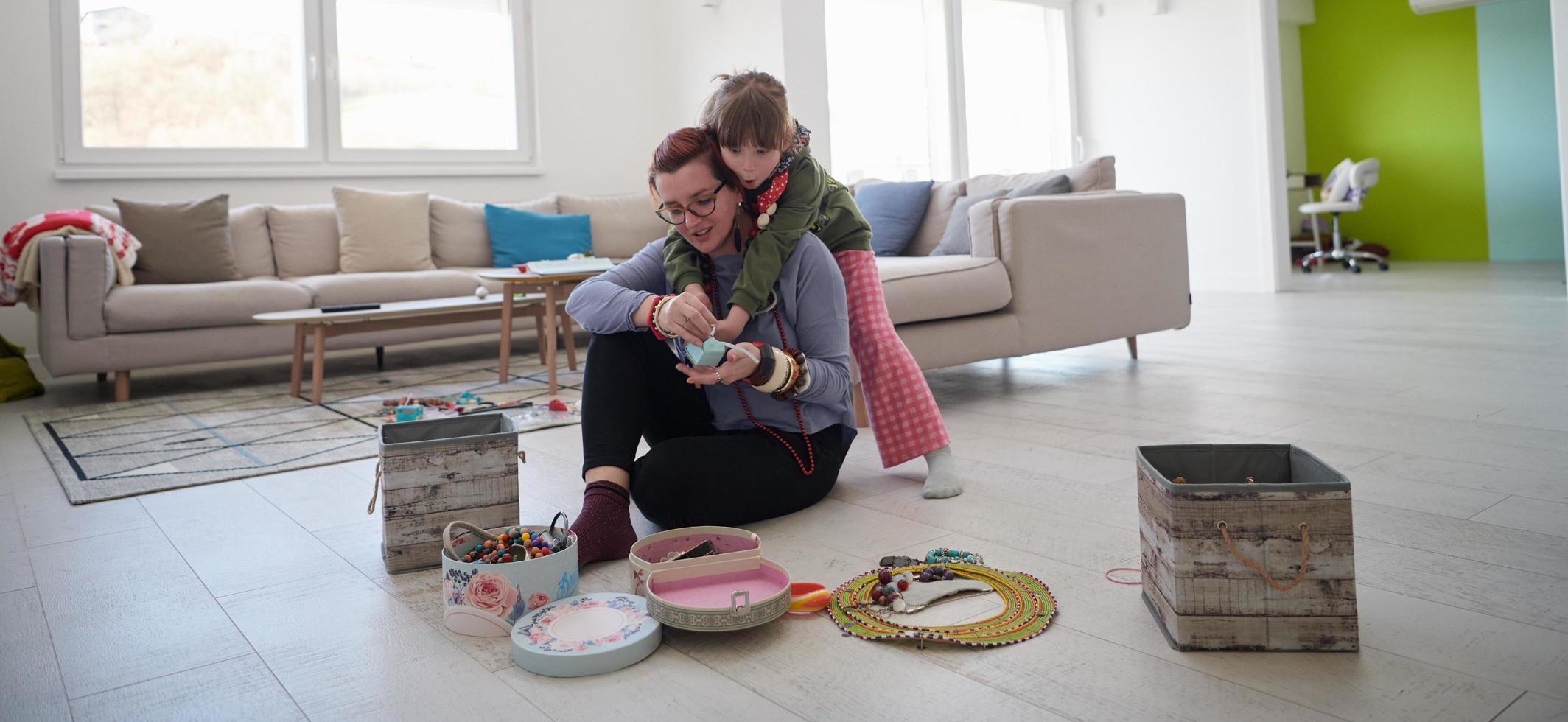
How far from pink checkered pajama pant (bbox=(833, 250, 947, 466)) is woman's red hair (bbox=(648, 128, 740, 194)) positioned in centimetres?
46

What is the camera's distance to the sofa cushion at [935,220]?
12.7ft

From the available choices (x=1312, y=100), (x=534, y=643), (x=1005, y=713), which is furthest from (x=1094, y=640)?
(x=1312, y=100)

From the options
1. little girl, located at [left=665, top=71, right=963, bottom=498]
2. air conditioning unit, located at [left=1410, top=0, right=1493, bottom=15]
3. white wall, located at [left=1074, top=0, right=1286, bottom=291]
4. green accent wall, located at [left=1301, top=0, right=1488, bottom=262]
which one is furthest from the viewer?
green accent wall, located at [left=1301, top=0, right=1488, bottom=262]

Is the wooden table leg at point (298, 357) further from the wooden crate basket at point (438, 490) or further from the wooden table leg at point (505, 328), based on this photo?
the wooden crate basket at point (438, 490)

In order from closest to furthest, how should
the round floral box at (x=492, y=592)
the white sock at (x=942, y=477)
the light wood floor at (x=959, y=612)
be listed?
1. the light wood floor at (x=959, y=612)
2. the round floral box at (x=492, y=592)
3. the white sock at (x=942, y=477)

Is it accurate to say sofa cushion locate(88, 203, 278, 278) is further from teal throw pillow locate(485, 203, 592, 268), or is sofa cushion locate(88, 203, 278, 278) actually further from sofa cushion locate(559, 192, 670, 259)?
sofa cushion locate(559, 192, 670, 259)

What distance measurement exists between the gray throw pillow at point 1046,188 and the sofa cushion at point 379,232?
10.1 ft

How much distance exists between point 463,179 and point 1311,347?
4.48 meters

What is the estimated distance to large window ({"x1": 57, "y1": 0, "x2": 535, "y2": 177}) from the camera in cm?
498

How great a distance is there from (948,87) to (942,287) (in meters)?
4.61

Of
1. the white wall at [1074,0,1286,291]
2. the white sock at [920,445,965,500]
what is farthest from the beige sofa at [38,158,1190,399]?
the white wall at [1074,0,1286,291]

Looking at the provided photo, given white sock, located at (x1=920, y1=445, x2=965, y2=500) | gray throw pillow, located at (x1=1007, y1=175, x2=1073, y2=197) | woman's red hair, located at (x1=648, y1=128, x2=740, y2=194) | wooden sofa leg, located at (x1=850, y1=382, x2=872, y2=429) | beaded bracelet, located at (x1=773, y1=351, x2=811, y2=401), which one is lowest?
white sock, located at (x1=920, y1=445, x2=965, y2=500)

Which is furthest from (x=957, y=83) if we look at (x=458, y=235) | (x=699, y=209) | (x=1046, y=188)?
(x=699, y=209)

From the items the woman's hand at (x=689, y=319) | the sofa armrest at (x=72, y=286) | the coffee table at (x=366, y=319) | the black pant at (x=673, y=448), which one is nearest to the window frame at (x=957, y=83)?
the coffee table at (x=366, y=319)
